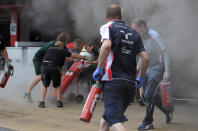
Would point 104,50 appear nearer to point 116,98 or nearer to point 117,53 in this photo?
point 117,53

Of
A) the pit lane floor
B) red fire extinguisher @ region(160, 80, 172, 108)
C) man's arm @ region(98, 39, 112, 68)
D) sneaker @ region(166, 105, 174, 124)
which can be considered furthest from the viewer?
sneaker @ region(166, 105, 174, 124)

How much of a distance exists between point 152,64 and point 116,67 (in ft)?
5.83

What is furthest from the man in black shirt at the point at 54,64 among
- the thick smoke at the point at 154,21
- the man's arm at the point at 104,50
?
the man's arm at the point at 104,50

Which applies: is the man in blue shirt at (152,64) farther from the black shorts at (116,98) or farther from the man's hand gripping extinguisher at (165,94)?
the black shorts at (116,98)

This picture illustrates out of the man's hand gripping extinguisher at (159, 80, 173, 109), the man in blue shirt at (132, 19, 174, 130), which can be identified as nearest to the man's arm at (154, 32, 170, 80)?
the man in blue shirt at (132, 19, 174, 130)

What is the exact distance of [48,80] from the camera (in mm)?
7051

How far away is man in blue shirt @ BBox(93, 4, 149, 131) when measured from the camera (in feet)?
10.9

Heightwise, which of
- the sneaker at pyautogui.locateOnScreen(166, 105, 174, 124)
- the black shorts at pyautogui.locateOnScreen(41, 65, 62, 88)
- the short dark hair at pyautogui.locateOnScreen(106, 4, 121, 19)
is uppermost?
the short dark hair at pyautogui.locateOnScreen(106, 4, 121, 19)

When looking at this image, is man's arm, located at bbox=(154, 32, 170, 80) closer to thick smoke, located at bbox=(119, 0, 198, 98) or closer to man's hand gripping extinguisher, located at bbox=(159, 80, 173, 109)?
man's hand gripping extinguisher, located at bbox=(159, 80, 173, 109)

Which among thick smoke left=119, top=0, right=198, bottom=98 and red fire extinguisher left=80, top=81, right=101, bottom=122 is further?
thick smoke left=119, top=0, right=198, bottom=98

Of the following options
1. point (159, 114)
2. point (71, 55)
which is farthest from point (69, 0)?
point (159, 114)

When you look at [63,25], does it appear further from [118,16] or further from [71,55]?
[118,16]

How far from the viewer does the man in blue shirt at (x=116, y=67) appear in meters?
3.33

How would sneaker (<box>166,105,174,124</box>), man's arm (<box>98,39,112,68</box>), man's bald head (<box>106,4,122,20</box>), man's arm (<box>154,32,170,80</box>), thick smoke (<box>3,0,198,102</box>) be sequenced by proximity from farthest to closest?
thick smoke (<box>3,0,198,102</box>) → sneaker (<box>166,105,174,124</box>) → man's arm (<box>154,32,170,80</box>) → man's bald head (<box>106,4,122,20</box>) → man's arm (<box>98,39,112,68</box>)
